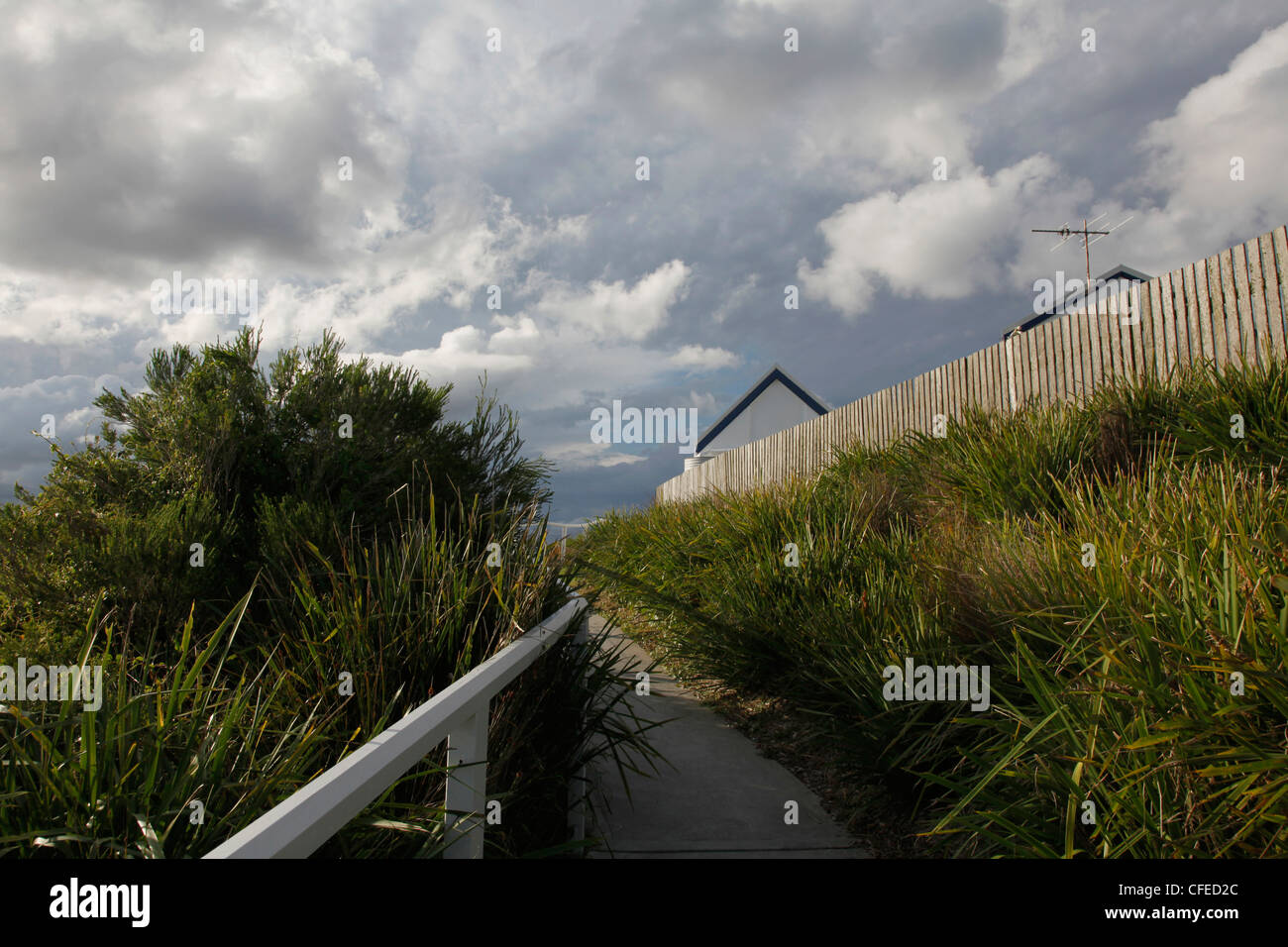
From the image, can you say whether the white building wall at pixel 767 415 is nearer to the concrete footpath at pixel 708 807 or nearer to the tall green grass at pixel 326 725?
the concrete footpath at pixel 708 807

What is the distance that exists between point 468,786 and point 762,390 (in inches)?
1290

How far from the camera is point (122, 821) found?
2.03m

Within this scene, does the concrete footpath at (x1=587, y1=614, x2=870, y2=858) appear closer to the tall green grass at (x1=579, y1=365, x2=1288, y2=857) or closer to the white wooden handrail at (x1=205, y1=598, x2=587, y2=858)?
the tall green grass at (x1=579, y1=365, x2=1288, y2=857)

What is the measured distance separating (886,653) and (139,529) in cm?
548

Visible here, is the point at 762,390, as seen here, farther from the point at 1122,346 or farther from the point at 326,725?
the point at 326,725

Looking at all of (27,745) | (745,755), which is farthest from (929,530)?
(27,745)

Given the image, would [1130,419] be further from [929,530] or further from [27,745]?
[27,745]

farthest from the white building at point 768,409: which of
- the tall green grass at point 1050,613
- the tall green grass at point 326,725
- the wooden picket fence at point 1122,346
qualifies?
the tall green grass at point 326,725

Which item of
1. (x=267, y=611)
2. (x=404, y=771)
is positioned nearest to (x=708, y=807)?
(x=404, y=771)

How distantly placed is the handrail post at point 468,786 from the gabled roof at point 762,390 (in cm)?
3236

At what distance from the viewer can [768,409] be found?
34031 millimetres

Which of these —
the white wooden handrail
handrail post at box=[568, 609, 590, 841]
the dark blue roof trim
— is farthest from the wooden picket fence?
the dark blue roof trim

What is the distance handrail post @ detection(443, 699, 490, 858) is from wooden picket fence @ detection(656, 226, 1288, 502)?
253 inches
